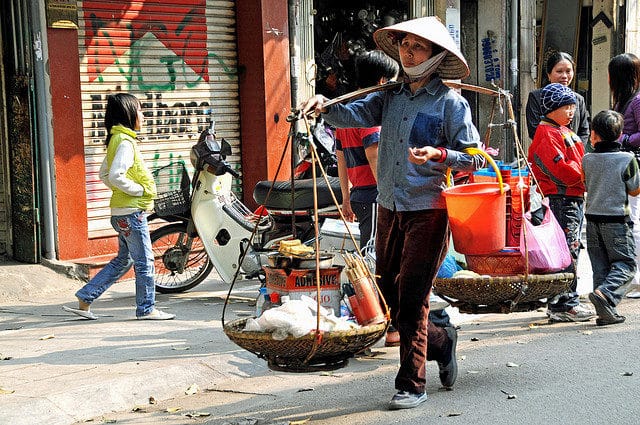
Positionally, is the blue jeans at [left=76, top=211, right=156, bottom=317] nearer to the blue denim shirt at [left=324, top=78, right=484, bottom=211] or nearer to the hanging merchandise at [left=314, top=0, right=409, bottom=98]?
the blue denim shirt at [left=324, top=78, right=484, bottom=211]

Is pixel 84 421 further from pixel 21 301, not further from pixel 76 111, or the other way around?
pixel 76 111

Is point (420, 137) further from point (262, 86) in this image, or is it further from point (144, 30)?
point (262, 86)

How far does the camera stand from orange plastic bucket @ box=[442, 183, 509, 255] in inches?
210

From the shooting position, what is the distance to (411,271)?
535 centimetres

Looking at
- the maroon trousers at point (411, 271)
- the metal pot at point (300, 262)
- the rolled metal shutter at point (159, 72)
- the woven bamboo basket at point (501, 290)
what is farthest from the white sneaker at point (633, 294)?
the rolled metal shutter at point (159, 72)

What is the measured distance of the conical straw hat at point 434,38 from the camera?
5.20 m

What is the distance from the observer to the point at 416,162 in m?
4.98

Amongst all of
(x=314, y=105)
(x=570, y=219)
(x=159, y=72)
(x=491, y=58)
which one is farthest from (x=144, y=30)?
(x=491, y=58)

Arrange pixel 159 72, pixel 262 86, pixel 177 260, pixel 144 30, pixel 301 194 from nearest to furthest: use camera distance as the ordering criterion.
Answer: pixel 301 194 < pixel 177 260 < pixel 144 30 < pixel 159 72 < pixel 262 86

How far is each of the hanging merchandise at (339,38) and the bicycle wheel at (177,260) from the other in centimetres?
390

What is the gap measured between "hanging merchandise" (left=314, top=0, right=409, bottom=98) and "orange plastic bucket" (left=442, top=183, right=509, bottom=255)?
270 inches

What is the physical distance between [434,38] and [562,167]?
2.78 m

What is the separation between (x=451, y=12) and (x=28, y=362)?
9520 mm

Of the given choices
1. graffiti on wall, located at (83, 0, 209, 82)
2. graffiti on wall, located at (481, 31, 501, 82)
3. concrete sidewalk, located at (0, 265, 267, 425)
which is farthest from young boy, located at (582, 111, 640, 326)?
graffiti on wall, located at (481, 31, 501, 82)
